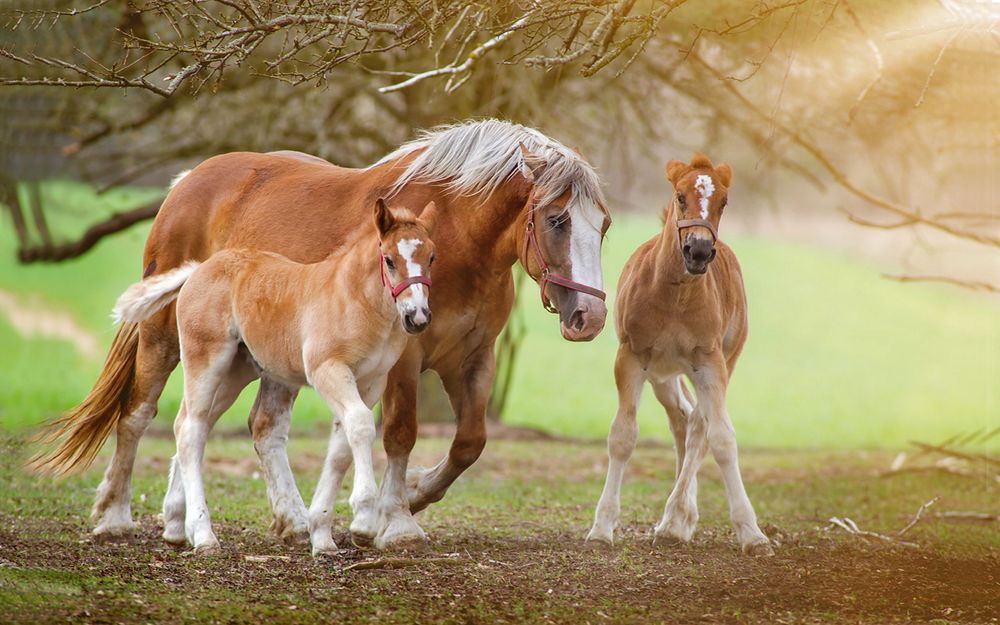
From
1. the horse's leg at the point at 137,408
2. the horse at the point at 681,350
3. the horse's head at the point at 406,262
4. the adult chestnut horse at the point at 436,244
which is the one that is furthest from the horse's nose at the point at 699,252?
the horse's leg at the point at 137,408

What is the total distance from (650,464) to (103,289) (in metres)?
19.7

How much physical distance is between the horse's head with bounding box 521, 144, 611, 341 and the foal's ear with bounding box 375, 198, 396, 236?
90cm

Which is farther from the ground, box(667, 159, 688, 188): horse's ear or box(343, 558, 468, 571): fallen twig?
box(667, 159, 688, 188): horse's ear

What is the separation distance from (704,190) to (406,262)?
1901 mm

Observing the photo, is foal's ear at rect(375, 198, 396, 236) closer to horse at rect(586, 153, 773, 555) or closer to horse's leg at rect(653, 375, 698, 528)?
horse at rect(586, 153, 773, 555)

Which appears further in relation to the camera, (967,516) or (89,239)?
(89,239)

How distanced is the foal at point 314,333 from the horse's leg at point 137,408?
20.8 inches

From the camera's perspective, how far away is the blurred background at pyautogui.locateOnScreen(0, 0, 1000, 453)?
5.47 m

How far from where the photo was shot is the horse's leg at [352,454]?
16.4 ft

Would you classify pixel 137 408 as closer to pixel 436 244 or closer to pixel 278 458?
pixel 278 458

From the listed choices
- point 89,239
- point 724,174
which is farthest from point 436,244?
point 89,239

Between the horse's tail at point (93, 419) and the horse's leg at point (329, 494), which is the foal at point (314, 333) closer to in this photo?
the horse's leg at point (329, 494)

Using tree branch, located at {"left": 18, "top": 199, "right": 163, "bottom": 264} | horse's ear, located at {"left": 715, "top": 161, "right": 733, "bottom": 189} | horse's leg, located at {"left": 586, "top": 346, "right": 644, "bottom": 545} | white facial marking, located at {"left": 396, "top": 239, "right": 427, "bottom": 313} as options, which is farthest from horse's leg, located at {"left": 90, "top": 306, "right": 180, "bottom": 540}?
tree branch, located at {"left": 18, "top": 199, "right": 163, "bottom": 264}

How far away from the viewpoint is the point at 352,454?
538 cm
